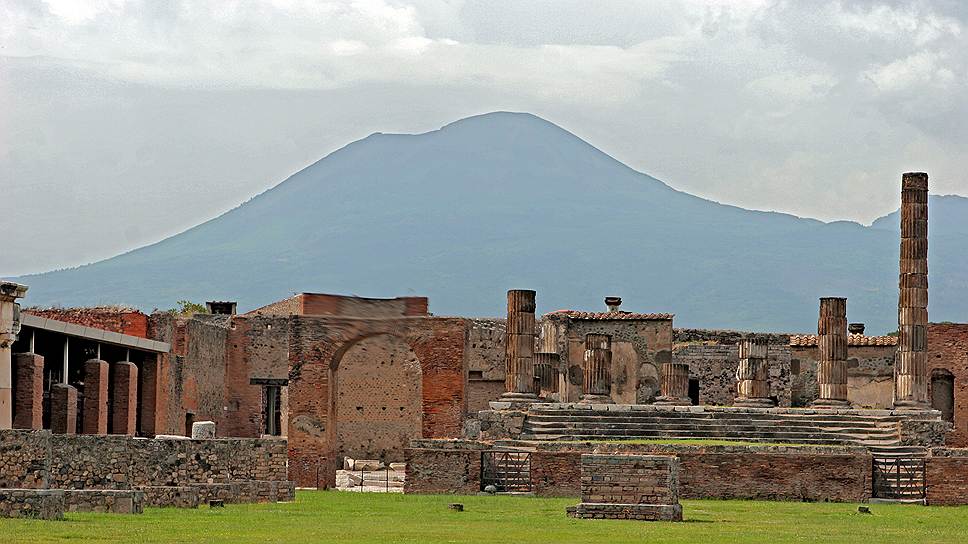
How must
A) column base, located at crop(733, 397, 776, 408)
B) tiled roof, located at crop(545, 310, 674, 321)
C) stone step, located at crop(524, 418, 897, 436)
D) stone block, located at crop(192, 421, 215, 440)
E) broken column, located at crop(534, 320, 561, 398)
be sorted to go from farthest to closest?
tiled roof, located at crop(545, 310, 674, 321)
broken column, located at crop(534, 320, 561, 398)
column base, located at crop(733, 397, 776, 408)
stone step, located at crop(524, 418, 897, 436)
stone block, located at crop(192, 421, 215, 440)

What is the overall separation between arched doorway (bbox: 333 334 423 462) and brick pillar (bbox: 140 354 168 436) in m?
6.93

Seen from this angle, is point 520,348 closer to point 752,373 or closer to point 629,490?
point 752,373

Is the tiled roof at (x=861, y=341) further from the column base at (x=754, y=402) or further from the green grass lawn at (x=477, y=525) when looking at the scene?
the green grass lawn at (x=477, y=525)

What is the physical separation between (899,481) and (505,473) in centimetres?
731

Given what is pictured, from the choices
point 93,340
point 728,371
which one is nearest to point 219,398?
point 93,340

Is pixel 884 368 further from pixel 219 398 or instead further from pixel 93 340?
pixel 93 340

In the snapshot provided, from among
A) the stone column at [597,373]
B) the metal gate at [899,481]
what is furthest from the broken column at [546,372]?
the metal gate at [899,481]

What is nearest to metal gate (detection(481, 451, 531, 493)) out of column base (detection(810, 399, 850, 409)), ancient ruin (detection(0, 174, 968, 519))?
ancient ruin (detection(0, 174, 968, 519))

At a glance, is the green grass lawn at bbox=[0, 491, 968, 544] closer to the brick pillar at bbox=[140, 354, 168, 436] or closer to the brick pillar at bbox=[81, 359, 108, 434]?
the brick pillar at bbox=[81, 359, 108, 434]

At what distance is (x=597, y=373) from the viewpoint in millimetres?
50312

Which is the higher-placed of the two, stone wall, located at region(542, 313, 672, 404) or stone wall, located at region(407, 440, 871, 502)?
stone wall, located at region(542, 313, 672, 404)

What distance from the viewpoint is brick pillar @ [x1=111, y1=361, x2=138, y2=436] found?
1628 inches

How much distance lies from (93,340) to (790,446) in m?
15.1

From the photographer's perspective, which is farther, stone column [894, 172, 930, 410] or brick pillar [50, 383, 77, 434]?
stone column [894, 172, 930, 410]
